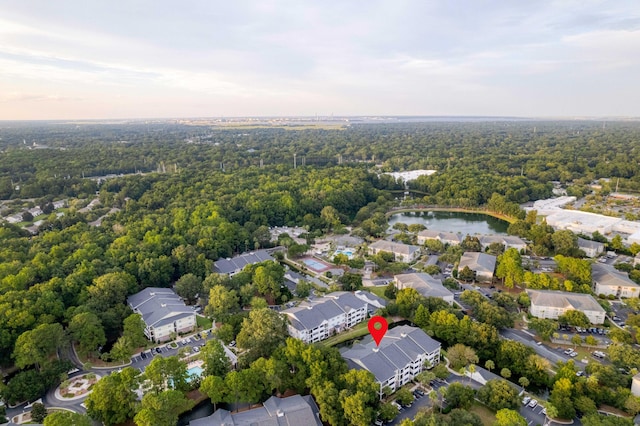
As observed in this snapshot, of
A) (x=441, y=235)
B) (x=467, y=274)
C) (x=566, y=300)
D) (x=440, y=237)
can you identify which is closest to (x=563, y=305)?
(x=566, y=300)

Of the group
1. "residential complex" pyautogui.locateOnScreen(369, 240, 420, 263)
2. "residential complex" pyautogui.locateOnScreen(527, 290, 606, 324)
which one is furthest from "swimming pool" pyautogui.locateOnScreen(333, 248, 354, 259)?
"residential complex" pyautogui.locateOnScreen(527, 290, 606, 324)

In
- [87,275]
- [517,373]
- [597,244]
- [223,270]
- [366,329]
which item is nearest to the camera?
[517,373]

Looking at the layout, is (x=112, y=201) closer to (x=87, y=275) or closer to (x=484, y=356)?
(x=87, y=275)

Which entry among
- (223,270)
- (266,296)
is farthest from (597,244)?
(223,270)

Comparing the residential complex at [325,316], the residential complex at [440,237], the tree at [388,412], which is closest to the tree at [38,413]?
the residential complex at [325,316]

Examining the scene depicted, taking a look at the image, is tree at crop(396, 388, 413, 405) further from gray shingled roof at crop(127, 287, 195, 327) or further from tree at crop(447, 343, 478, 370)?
gray shingled roof at crop(127, 287, 195, 327)

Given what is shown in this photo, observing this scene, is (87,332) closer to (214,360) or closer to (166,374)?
(166,374)
